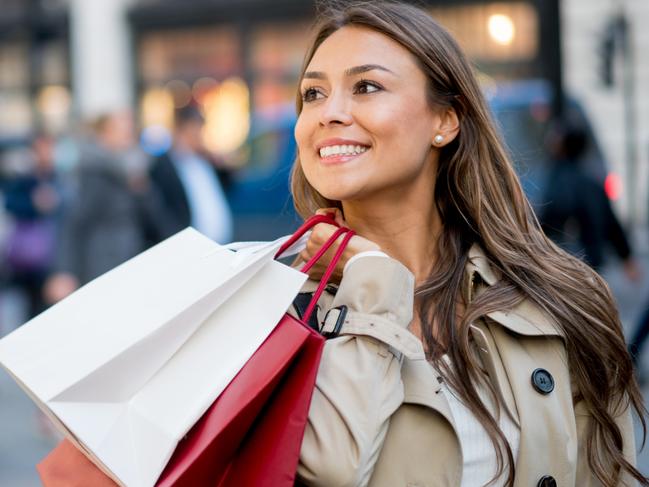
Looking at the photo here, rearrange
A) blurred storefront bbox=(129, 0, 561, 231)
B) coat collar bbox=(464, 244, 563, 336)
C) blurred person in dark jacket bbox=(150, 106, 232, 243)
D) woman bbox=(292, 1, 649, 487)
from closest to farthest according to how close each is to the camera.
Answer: woman bbox=(292, 1, 649, 487) < coat collar bbox=(464, 244, 563, 336) < blurred person in dark jacket bbox=(150, 106, 232, 243) < blurred storefront bbox=(129, 0, 561, 231)

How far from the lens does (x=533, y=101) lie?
41.7ft

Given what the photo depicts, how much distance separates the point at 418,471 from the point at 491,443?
23 centimetres

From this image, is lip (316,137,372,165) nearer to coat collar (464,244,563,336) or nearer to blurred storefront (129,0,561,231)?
coat collar (464,244,563,336)

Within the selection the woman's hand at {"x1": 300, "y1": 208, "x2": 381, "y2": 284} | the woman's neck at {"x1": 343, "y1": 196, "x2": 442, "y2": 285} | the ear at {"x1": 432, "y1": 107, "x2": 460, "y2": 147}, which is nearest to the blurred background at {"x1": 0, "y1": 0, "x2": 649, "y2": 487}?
the ear at {"x1": 432, "y1": 107, "x2": 460, "y2": 147}

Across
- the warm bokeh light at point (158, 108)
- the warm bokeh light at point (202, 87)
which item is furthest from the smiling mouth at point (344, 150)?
the warm bokeh light at point (158, 108)

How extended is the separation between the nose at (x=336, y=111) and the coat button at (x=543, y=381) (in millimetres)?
736

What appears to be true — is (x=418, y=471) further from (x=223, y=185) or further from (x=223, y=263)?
(x=223, y=185)

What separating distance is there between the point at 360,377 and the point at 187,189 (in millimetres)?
6324

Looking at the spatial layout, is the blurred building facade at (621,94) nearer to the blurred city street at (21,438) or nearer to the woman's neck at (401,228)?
the blurred city street at (21,438)

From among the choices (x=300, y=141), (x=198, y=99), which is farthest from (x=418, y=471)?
(x=198, y=99)

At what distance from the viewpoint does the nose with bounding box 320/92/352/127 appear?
2.38 metres

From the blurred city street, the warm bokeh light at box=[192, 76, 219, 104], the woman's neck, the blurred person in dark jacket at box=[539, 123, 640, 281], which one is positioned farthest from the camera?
the warm bokeh light at box=[192, 76, 219, 104]

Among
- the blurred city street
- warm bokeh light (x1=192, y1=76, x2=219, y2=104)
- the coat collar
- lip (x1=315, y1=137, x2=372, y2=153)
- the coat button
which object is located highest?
warm bokeh light (x1=192, y1=76, x2=219, y2=104)

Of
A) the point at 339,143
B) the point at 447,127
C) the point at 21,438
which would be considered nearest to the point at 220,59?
the point at 21,438
